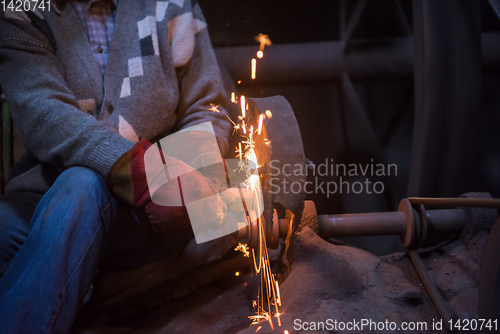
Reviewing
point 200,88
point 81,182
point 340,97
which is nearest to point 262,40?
point 340,97

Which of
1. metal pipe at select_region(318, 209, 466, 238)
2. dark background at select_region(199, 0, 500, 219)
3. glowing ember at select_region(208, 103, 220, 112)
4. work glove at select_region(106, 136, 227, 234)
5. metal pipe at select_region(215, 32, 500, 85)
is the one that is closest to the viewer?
work glove at select_region(106, 136, 227, 234)

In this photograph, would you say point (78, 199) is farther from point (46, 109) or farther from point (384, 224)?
point (384, 224)

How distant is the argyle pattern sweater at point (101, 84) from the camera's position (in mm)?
819

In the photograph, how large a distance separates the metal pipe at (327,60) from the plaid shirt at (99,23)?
0.66 metres

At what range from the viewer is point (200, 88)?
1.07 metres

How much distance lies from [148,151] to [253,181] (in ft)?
0.91

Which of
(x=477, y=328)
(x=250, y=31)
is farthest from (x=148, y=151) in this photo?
(x=250, y=31)

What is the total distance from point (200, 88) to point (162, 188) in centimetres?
47

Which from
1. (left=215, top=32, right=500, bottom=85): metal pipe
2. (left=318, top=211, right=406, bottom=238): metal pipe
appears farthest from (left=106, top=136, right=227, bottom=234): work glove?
(left=215, top=32, right=500, bottom=85): metal pipe

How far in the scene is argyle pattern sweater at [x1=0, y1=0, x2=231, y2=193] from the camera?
819 mm

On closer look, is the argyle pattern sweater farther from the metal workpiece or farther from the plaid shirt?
the metal workpiece

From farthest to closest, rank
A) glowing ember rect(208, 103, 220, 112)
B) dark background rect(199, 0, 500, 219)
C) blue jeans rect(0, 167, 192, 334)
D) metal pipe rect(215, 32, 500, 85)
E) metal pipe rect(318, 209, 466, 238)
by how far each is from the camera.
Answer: dark background rect(199, 0, 500, 219) < metal pipe rect(215, 32, 500, 85) < glowing ember rect(208, 103, 220, 112) < metal pipe rect(318, 209, 466, 238) < blue jeans rect(0, 167, 192, 334)

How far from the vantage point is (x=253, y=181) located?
810mm

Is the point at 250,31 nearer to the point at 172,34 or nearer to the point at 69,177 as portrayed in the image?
the point at 172,34
